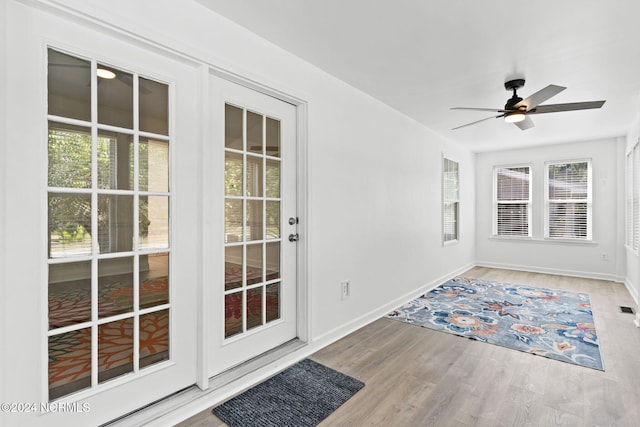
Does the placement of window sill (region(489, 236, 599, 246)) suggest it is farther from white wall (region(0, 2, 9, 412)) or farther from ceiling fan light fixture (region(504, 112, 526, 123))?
white wall (region(0, 2, 9, 412))

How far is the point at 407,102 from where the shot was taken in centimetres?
373

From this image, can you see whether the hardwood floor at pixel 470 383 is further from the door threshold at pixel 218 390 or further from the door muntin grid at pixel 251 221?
the door muntin grid at pixel 251 221

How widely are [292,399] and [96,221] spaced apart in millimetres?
1603

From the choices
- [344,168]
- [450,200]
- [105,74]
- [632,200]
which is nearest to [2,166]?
[105,74]

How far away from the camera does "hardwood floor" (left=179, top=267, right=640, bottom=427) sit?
1889 mm

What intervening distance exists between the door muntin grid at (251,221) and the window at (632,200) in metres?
5.06

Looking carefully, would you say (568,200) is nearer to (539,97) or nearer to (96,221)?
(539,97)

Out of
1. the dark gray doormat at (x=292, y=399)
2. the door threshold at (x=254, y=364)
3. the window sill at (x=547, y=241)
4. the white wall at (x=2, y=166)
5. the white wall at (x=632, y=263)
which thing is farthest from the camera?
the window sill at (x=547, y=241)

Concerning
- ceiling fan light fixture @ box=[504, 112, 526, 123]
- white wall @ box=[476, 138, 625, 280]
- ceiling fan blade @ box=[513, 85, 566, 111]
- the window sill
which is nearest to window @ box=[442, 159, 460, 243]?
white wall @ box=[476, 138, 625, 280]

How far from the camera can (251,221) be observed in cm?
243

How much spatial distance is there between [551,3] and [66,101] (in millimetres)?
2820

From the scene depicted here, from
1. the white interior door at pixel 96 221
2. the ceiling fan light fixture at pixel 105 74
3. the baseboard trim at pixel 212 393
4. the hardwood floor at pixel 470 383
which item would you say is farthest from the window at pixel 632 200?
the ceiling fan light fixture at pixel 105 74

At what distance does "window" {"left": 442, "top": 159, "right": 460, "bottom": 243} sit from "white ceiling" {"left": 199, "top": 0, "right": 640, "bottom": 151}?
6.21ft

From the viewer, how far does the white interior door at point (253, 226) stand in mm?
2189
